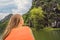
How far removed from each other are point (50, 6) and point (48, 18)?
9597 millimetres

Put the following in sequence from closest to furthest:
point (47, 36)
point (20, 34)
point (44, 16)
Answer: point (20, 34) → point (47, 36) → point (44, 16)

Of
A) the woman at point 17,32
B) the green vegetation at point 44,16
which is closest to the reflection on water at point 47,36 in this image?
the green vegetation at point 44,16

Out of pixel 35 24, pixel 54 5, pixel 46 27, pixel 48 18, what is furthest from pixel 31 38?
pixel 54 5

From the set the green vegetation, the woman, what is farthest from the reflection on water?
the woman

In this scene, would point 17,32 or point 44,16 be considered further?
point 44,16

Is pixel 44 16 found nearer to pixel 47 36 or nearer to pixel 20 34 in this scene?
pixel 47 36

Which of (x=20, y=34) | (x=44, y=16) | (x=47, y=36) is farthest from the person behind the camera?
(x=44, y=16)

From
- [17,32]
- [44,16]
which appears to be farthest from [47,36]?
[44,16]

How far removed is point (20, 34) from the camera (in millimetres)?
5477

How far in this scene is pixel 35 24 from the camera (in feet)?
274

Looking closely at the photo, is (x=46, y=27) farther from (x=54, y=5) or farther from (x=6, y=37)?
(x=6, y=37)

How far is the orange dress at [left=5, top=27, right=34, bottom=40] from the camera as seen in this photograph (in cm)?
548

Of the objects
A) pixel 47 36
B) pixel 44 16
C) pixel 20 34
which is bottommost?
pixel 44 16

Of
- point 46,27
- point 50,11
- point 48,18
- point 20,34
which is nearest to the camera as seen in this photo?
point 20,34
